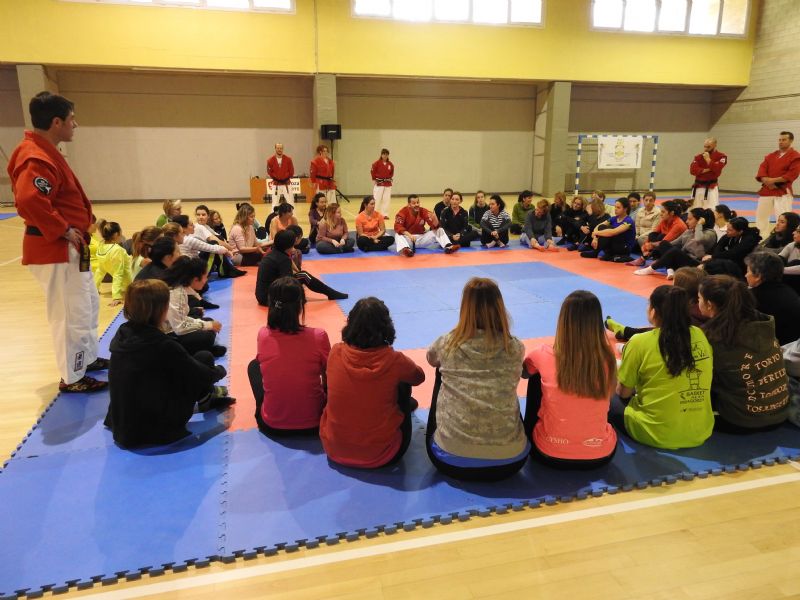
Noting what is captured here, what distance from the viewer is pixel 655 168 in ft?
72.3

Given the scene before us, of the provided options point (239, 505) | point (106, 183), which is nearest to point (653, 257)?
point (239, 505)

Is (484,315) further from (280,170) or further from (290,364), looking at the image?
(280,170)

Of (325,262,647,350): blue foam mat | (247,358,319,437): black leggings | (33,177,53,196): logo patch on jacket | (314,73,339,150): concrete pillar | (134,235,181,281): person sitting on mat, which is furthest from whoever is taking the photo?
(314,73,339,150): concrete pillar

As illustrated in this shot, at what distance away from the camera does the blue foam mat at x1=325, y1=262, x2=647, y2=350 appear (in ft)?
20.2

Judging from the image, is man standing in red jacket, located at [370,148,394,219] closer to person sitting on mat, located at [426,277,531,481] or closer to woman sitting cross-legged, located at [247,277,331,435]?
woman sitting cross-legged, located at [247,277,331,435]

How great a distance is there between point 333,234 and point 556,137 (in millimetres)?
12124

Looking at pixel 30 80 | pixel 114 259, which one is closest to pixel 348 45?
pixel 30 80

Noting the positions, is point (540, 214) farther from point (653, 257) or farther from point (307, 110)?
point (307, 110)

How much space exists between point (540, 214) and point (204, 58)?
11.5 meters

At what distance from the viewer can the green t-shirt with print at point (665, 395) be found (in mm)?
3393

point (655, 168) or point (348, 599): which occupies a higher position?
point (655, 168)

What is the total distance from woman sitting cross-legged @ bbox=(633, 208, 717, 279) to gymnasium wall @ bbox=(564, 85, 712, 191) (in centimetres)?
1265

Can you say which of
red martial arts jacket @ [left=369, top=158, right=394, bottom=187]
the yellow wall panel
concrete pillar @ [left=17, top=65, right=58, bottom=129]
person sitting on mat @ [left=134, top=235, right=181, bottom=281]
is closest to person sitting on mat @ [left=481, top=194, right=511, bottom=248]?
red martial arts jacket @ [left=369, top=158, right=394, bottom=187]

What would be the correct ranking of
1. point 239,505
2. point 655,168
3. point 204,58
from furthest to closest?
1. point 655,168
2. point 204,58
3. point 239,505
